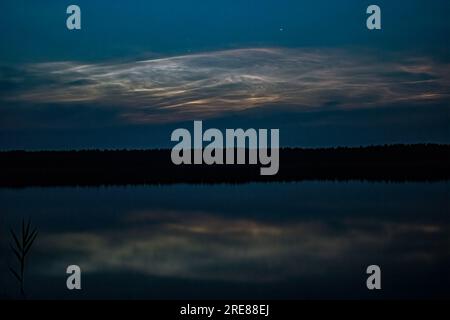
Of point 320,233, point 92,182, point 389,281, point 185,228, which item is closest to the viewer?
point 389,281

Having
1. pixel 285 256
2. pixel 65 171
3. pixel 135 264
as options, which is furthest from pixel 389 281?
pixel 65 171

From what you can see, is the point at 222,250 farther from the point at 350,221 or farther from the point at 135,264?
the point at 350,221

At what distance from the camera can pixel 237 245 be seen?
336 inches

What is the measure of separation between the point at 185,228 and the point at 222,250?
2213mm

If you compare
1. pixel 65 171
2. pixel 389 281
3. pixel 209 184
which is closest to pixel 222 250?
pixel 389 281

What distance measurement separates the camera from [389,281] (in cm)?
623

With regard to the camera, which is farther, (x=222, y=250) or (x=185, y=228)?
(x=185, y=228)

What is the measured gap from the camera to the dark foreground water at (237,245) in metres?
6.10

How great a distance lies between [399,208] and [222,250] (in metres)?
5.29

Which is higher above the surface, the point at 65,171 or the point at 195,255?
the point at 65,171

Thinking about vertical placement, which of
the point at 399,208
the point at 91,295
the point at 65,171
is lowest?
the point at 91,295

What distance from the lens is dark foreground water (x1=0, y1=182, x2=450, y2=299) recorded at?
610 centimetres
